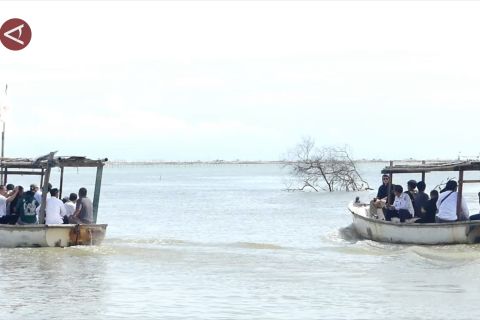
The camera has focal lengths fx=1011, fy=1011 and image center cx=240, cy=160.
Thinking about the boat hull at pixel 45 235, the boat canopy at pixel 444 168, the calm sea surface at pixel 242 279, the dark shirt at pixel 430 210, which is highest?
the boat canopy at pixel 444 168

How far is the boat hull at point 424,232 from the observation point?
20.8m

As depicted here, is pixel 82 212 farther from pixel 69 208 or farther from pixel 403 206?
pixel 403 206

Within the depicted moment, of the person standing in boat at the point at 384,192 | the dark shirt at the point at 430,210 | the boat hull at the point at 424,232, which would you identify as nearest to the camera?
the boat hull at the point at 424,232

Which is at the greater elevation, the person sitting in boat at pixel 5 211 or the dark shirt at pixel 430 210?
the dark shirt at pixel 430 210

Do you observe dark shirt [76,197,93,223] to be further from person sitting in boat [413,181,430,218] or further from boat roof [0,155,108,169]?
person sitting in boat [413,181,430,218]

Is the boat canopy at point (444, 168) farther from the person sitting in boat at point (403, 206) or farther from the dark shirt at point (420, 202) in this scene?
the person sitting in boat at point (403, 206)

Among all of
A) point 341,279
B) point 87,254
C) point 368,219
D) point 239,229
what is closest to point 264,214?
point 239,229

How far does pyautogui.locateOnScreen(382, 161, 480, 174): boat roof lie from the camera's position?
21.4 m

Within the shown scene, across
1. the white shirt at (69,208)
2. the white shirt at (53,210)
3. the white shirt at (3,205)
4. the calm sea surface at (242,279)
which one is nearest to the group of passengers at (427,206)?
the calm sea surface at (242,279)

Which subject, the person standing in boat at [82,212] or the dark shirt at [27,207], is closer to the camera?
the dark shirt at [27,207]

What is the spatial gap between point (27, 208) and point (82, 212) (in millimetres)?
1174

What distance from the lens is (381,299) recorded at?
50.2 ft

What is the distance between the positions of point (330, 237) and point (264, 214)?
1410cm

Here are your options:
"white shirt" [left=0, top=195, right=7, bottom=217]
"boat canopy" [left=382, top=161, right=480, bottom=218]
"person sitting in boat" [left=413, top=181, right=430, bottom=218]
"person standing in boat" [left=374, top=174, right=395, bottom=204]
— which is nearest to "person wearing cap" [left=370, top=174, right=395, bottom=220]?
"person standing in boat" [left=374, top=174, right=395, bottom=204]
